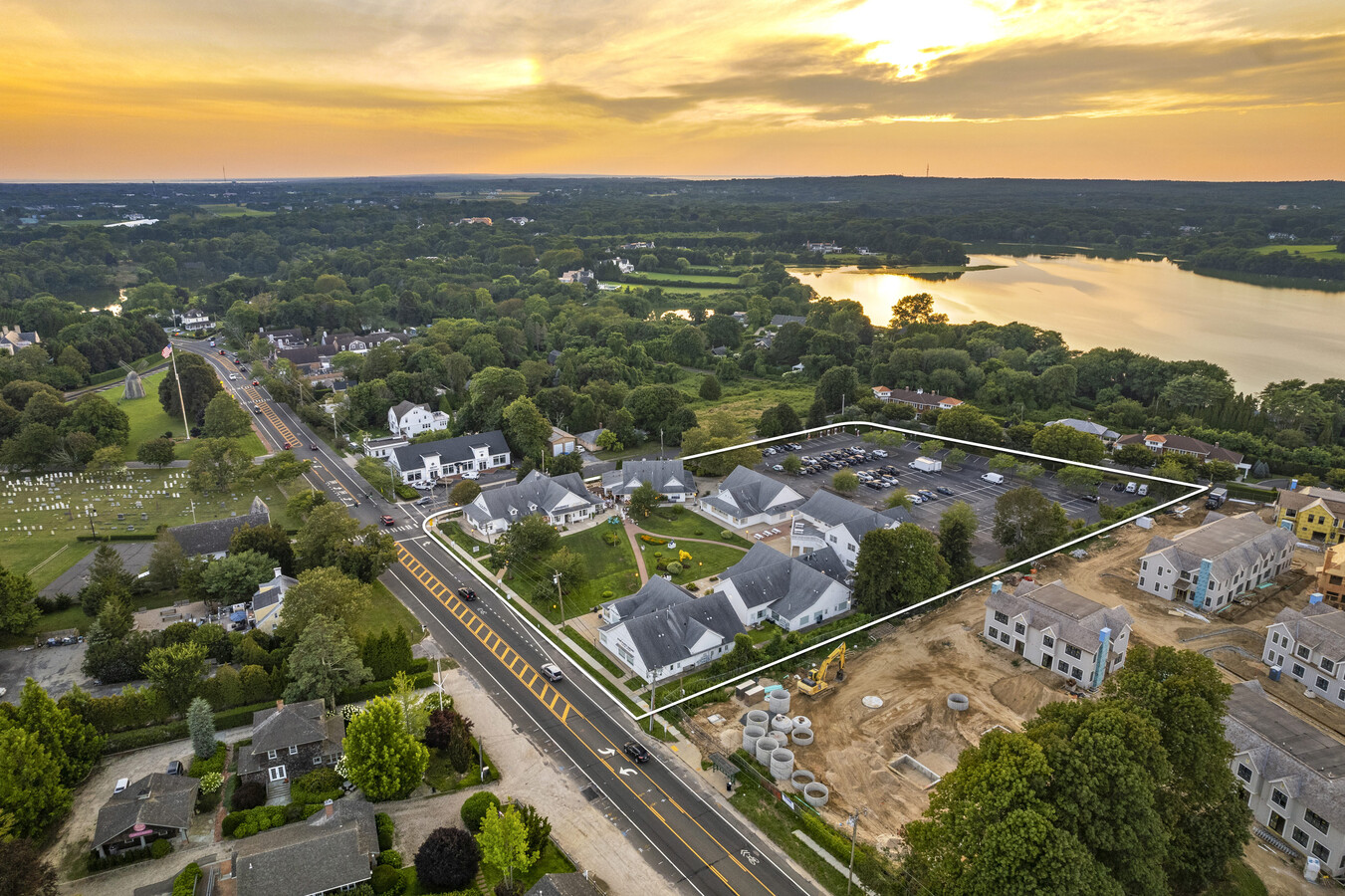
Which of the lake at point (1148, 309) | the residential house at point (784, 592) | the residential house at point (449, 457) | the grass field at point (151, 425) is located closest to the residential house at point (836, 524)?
the residential house at point (784, 592)

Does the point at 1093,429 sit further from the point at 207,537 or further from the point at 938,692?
the point at 207,537

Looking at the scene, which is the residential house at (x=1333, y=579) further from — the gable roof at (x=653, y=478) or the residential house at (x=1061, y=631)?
the gable roof at (x=653, y=478)

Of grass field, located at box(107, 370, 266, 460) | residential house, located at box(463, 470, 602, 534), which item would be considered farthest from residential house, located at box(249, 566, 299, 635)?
grass field, located at box(107, 370, 266, 460)

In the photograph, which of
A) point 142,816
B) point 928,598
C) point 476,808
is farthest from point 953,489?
point 142,816

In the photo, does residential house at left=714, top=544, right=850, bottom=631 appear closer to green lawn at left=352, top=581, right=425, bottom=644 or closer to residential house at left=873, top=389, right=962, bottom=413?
green lawn at left=352, top=581, right=425, bottom=644

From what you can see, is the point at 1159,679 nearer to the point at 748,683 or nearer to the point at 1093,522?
the point at 748,683

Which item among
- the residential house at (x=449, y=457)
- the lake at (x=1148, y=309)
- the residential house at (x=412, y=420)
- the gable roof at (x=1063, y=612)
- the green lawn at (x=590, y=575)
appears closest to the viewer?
the gable roof at (x=1063, y=612)
